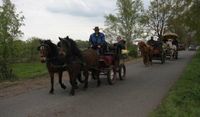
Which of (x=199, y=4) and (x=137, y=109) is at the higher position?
(x=199, y=4)

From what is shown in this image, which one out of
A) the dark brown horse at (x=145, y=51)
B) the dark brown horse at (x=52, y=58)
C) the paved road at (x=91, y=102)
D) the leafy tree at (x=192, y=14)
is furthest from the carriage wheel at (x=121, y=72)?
the leafy tree at (x=192, y=14)

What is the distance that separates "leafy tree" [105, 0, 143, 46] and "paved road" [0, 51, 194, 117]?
4619cm

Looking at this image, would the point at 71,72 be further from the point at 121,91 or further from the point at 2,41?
the point at 2,41

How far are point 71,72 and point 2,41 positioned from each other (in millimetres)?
31188

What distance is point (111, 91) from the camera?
1520 cm

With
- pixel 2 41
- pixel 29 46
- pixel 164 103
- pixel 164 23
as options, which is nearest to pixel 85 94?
pixel 164 103

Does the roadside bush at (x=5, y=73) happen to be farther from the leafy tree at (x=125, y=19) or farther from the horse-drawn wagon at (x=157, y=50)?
the leafy tree at (x=125, y=19)

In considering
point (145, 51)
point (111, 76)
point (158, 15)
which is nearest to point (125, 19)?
point (158, 15)

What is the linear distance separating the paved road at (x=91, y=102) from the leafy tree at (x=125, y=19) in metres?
46.2

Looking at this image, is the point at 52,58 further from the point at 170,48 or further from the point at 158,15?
the point at 158,15

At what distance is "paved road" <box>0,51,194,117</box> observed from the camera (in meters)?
10.8

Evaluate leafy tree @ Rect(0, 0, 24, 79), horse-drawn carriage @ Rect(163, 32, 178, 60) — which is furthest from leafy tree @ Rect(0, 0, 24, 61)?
horse-drawn carriage @ Rect(163, 32, 178, 60)

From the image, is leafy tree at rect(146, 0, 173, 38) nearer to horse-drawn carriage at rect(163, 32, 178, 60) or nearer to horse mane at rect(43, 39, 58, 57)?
horse-drawn carriage at rect(163, 32, 178, 60)

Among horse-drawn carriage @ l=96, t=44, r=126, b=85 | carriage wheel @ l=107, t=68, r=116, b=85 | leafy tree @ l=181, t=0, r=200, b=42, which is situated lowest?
carriage wheel @ l=107, t=68, r=116, b=85
